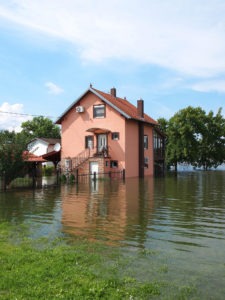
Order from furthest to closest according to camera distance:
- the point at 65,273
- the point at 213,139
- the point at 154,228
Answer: the point at 213,139, the point at 154,228, the point at 65,273

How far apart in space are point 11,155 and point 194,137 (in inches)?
1464

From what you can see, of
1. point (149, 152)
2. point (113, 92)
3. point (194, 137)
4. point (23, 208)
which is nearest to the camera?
point (23, 208)

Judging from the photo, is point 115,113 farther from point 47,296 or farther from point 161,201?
point 47,296

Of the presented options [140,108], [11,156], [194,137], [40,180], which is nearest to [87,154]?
[140,108]

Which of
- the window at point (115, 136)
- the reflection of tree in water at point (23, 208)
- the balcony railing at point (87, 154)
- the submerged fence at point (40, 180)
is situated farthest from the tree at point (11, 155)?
the window at point (115, 136)

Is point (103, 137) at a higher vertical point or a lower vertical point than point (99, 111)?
lower

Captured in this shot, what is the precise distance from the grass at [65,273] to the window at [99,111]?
29.9 metres

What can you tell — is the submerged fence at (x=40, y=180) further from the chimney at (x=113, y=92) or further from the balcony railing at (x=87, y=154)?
the chimney at (x=113, y=92)

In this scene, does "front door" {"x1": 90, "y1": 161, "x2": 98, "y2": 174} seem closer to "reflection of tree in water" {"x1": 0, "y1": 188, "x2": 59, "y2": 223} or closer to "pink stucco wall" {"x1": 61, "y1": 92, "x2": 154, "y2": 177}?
"pink stucco wall" {"x1": 61, "y1": 92, "x2": 154, "y2": 177}

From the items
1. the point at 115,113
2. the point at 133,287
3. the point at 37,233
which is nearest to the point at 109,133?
the point at 115,113

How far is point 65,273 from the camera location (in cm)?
612

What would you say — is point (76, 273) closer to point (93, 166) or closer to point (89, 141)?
point (93, 166)

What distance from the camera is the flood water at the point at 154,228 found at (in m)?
6.46

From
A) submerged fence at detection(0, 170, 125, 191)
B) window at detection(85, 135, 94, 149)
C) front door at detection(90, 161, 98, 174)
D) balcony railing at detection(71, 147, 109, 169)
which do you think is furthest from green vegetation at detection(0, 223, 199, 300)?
window at detection(85, 135, 94, 149)
